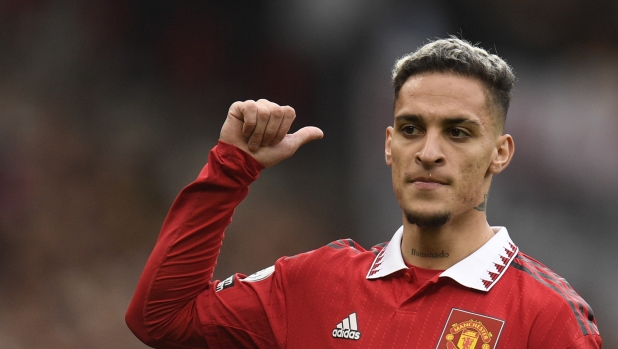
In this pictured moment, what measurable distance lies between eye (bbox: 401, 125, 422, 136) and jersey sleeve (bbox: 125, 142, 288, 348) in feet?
1.70

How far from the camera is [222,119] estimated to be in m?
5.88

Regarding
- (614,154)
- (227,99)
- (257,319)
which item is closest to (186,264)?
(257,319)

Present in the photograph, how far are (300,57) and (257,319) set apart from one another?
3604 millimetres

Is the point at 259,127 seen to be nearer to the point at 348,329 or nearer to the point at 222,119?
the point at 348,329

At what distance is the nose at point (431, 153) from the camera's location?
7.96ft

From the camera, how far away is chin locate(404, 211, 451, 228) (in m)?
2.46

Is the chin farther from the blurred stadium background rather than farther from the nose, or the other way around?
the blurred stadium background

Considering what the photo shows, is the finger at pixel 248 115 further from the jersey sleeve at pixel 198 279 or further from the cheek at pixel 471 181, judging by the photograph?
the cheek at pixel 471 181

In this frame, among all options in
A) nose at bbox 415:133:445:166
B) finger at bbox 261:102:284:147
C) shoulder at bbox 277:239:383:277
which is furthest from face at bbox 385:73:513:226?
finger at bbox 261:102:284:147

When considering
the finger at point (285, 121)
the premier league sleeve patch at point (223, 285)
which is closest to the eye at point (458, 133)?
the finger at point (285, 121)

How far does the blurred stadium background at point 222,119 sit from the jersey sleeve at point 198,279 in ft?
8.87

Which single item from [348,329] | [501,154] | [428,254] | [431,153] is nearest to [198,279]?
[348,329]

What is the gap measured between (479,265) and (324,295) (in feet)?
1.78

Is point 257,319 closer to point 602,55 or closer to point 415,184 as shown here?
point 415,184
